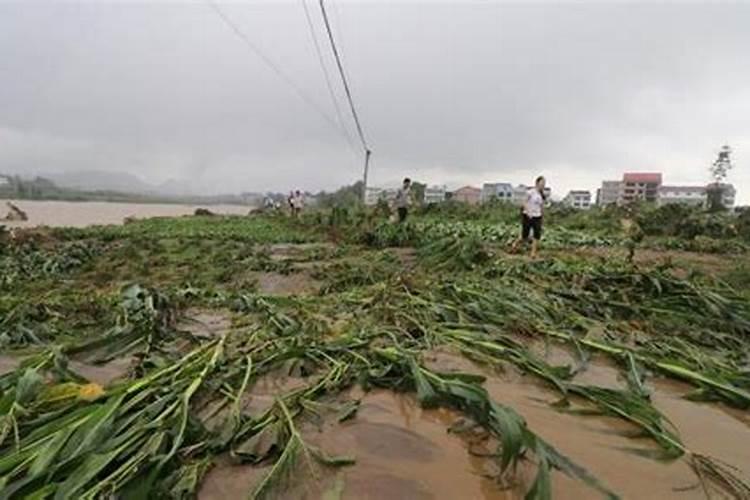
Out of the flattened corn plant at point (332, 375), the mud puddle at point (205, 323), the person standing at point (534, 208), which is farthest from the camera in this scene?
the person standing at point (534, 208)

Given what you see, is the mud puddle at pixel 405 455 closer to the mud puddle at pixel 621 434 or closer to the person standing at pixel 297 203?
the mud puddle at pixel 621 434

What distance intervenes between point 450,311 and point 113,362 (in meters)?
2.33

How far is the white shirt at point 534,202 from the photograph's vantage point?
31.9ft

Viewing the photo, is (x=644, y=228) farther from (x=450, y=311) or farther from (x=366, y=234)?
(x=450, y=311)

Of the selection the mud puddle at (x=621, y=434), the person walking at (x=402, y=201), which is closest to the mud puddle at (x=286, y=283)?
the mud puddle at (x=621, y=434)

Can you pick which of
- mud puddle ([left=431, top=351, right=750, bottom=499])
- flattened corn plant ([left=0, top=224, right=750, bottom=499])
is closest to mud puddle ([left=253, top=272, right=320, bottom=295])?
flattened corn plant ([left=0, top=224, right=750, bottom=499])

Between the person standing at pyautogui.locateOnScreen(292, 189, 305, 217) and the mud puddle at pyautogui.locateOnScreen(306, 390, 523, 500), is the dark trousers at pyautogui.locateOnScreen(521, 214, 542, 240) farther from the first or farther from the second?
the person standing at pyautogui.locateOnScreen(292, 189, 305, 217)

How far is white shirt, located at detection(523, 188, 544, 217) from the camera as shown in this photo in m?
9.73

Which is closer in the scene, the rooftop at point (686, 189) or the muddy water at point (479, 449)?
the muddy water at point (479, 449)

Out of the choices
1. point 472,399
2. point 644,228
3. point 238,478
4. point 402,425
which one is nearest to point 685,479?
point 472,399

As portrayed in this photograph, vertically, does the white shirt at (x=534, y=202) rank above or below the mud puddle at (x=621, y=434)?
above

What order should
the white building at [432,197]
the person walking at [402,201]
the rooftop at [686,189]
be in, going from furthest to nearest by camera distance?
the rooftop at [686,189], the white building at [432,197], the person walking at [402,201]

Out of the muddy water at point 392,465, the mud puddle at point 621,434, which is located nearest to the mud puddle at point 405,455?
the muddy water at point 392,465

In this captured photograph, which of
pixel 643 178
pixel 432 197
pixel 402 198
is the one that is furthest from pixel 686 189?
pixel 402 198
